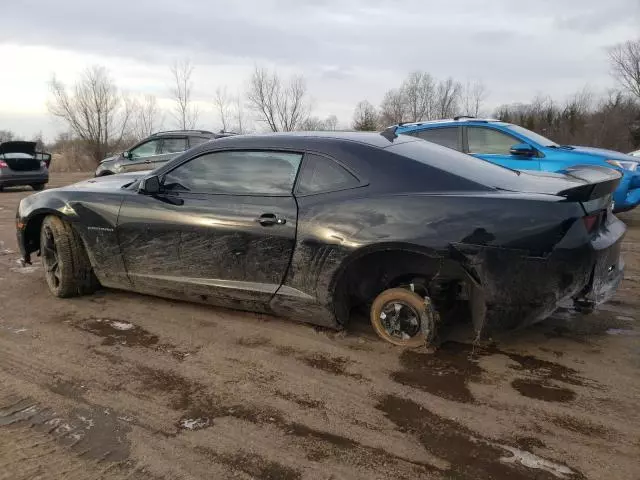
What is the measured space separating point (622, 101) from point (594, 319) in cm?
4394

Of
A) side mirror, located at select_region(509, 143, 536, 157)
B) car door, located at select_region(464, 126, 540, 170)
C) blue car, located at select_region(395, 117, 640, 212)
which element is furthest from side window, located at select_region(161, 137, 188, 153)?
side mirror, located at select_region(509, 143, 536, 157)

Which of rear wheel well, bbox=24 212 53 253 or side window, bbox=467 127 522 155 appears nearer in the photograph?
rear wheel well, bbox=24 212 53 253

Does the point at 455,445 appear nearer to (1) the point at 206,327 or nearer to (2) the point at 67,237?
(1) the point at 206,327

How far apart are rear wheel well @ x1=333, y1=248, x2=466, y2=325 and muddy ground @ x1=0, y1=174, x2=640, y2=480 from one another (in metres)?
0.29

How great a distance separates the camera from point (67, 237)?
163 inches

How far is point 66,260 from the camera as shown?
4.12m

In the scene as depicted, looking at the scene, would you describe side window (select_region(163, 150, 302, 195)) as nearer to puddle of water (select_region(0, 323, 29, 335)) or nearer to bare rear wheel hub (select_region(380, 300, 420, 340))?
bare rear wheel hub (select_region(380, 300, 420, 340))

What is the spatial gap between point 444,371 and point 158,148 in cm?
989

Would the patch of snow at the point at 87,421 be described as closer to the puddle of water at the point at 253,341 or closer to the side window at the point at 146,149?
the puddle of water at the point at 253,341

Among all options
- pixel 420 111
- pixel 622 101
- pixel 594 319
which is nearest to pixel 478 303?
pixel 594 319

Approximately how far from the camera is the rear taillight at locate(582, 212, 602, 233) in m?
2.73

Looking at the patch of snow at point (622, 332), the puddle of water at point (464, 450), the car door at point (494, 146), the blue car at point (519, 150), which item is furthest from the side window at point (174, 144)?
the puddle of water at point (464, 450)

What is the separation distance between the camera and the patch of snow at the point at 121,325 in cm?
363

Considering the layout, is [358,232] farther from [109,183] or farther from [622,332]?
[109,183]
